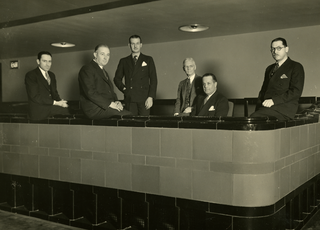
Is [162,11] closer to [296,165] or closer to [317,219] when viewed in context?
[296,165]

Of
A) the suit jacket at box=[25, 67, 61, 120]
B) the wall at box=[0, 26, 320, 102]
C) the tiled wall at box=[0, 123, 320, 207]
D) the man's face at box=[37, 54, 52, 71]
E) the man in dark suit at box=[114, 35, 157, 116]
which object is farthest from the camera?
the wall at box=[0, 26, 320, 102]

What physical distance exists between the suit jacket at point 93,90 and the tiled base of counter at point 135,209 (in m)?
0.77

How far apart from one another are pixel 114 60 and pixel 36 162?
203 inches

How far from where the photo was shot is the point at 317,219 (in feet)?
11.7

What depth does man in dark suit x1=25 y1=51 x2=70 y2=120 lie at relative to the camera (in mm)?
3801

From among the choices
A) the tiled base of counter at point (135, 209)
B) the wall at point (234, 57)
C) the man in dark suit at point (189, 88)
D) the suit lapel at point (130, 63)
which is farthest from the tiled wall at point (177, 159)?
the wall at point (234, 57)

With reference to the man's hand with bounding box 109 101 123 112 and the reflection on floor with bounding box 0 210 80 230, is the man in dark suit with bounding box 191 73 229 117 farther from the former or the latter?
the reflection on floor with bounding box 0 210 80 230

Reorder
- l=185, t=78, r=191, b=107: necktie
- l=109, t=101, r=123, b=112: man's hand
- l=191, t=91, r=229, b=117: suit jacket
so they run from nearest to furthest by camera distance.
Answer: l=109, t=101, r=123, b=112: man's hand → l=191, t=91, r=229, b=117: suit jacket → l=185, t=78, r=191, b=107: necktie

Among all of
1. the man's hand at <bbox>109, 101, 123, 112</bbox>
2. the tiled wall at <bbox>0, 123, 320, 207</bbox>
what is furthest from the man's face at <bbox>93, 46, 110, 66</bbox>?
the tiled wall at <bbox>0, 123, 320, 207</bbox>

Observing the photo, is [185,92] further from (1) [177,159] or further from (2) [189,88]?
(1) [177,159]

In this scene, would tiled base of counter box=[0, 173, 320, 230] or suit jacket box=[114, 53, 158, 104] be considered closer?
tiled base of counter box=[0, 173, 320, 230]

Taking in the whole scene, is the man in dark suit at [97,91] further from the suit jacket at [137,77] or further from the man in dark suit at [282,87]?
the man in dark suit at [282,87]

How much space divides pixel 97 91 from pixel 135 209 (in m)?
1.20

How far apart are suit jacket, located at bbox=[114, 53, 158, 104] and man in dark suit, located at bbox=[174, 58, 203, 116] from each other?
396 mm
